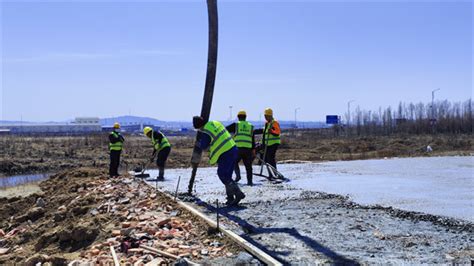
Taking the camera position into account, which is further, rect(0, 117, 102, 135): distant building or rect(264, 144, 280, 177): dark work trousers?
rect(0, 117, 102, 135): distant building

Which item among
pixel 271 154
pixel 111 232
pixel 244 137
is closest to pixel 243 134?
pixel 244 137

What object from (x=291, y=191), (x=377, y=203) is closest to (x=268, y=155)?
(x=291, y=191)

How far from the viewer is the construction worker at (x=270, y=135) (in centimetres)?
1237

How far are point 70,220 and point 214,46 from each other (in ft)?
13.9

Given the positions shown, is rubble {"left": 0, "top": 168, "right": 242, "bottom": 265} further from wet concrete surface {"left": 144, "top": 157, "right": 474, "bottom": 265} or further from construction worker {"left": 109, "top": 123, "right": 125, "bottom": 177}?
construction worker {"left": 109, "top": 123, "right": 125, "bottom": 177}

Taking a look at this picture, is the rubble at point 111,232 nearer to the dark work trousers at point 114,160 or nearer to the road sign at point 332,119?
the dark work trousers at point 114,160

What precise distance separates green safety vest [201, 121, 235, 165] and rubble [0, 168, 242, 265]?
1.14 m

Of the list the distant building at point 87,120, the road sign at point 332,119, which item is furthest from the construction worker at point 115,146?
the distant building at point 87,120

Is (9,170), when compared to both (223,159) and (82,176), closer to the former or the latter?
(82,176)

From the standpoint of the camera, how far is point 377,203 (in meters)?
8.79

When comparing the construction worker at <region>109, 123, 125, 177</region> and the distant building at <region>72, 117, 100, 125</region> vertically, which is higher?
the distant building at <region>72, 117, 100, 125</region>

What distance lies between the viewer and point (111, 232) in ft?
23.7

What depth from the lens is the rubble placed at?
5859mm

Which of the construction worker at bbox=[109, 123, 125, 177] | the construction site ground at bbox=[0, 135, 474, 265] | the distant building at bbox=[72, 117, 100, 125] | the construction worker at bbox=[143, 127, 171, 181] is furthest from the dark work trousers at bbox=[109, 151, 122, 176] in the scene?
the distant building at bbox=[72, 117, 100, 125]
